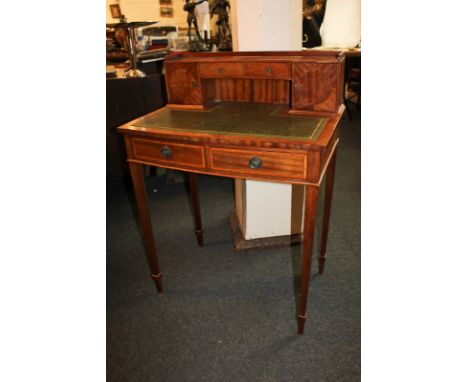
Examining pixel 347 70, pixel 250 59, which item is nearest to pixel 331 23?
pixel 347 70

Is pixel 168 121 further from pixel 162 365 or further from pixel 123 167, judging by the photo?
pixel 123 167

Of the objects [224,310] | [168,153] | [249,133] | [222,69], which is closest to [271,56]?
[222,69]

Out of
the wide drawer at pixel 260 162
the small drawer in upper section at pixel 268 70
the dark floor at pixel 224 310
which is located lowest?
the dark floor at pixel 224 310

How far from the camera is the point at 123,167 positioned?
8.68 ft

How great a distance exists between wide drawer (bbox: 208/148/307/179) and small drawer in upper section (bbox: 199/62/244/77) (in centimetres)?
41

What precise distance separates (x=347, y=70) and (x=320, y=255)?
3.70m

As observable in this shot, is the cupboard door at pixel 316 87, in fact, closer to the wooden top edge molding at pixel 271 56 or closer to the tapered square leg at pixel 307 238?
the wooden top edge molding at pixel 271 56

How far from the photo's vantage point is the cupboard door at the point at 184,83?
1.57 m

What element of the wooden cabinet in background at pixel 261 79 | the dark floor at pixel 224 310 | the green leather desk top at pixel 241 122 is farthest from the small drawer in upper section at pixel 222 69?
the dark floor at pixel 224 310

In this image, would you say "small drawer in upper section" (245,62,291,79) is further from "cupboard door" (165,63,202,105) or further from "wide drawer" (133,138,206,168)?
"wide drawer" (133,138,206,168)

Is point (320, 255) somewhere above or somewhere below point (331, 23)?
below

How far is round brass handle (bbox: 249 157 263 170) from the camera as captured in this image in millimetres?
1221

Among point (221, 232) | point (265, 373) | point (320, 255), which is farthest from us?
point (221, 232)
